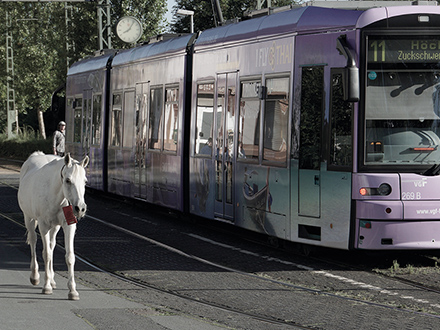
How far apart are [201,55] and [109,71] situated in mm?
6824

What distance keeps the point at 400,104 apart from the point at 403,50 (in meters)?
0.68

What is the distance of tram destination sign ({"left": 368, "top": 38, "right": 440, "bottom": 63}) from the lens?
11719mm

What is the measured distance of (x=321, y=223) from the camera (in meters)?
12.1

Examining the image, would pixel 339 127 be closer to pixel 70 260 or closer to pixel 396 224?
pixel 396 224

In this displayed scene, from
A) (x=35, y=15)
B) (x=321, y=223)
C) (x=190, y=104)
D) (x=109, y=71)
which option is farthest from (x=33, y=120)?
(x=321, y=223)

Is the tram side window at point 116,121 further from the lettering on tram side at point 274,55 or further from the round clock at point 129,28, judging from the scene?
the round clock at point 129,28

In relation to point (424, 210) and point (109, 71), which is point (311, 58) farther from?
point (109, 71)

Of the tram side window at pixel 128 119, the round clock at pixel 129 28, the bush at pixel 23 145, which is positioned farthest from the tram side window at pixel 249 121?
the bush at pixel 23 145

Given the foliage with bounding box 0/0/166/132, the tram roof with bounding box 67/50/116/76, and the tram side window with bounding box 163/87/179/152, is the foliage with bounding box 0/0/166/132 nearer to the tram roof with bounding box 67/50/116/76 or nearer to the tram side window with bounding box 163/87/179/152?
the tram roof with bounding box 67/50/116/76

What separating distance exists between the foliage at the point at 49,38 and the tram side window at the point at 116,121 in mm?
13412

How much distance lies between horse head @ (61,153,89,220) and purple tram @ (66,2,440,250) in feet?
12.3

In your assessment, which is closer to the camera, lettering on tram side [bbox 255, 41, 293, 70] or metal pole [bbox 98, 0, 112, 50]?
lettering on tram side [bbox 255, 41, 293, 70]

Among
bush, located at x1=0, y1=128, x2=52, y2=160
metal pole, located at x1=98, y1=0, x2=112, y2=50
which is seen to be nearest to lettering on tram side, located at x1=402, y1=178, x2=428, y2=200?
metal pole, located at x1=98, y1=0, x2=112, y2=50

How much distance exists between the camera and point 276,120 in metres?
13.2
